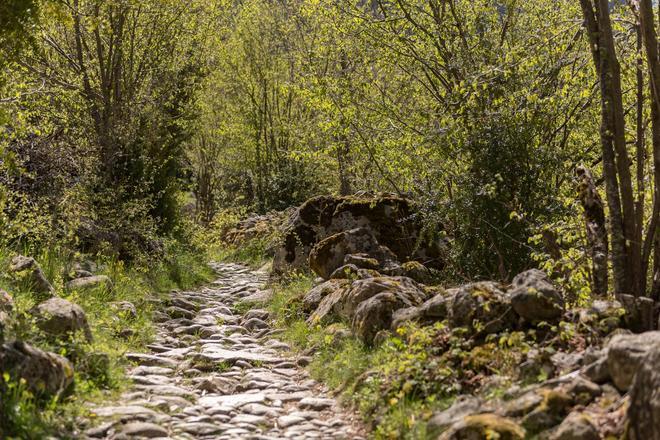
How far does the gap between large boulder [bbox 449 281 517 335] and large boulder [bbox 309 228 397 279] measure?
19.3 feet

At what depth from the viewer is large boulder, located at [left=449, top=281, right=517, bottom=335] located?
22.7 ft

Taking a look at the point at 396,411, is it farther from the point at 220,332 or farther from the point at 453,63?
the point at 453,63

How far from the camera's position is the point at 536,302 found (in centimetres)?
670

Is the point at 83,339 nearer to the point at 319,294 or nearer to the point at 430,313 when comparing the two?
the point at 430,313

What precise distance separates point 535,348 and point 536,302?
46 centimetres

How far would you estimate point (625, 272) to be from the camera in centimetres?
733

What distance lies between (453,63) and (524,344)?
666cm

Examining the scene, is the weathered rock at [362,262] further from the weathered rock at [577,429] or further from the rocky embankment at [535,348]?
the weathered rock at [577,429]

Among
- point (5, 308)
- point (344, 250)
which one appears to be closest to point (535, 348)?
point (5, 308)

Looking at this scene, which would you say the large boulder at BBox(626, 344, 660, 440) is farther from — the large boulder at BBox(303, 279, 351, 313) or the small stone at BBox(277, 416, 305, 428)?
the large boulder at BBox(303, 279, 351, 313)

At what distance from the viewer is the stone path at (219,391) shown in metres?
6.60

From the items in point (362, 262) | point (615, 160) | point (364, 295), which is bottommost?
point (364, 295)

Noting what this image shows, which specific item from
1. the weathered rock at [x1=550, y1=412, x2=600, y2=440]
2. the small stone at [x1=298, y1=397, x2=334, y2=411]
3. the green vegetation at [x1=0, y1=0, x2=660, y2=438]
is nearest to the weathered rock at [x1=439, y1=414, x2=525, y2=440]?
the weathered rock at [x1=550, y1=412, x2=600, y2=440]

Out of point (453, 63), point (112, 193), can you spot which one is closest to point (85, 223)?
point (112, 193)
